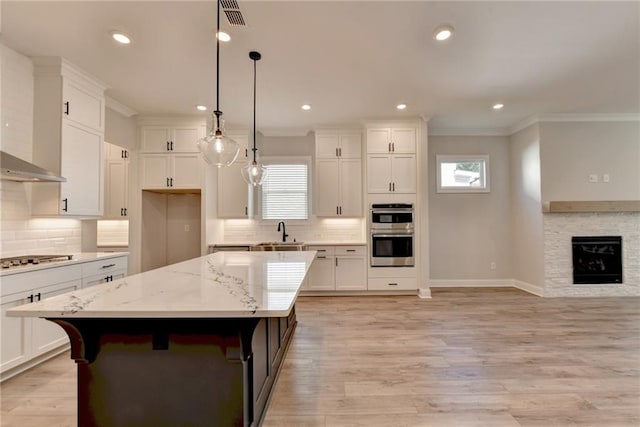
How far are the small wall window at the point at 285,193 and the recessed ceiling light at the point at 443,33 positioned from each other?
120 inches

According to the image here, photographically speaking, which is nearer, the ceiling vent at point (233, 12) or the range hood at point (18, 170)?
the ceiling vent at point (233, 12)

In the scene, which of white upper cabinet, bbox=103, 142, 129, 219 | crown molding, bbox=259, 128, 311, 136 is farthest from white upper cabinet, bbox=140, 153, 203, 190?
crown molding, bbox=259, 128, 311, 136

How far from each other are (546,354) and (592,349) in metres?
0.51

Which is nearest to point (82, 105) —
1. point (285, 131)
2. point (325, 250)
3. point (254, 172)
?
point (254, 172)

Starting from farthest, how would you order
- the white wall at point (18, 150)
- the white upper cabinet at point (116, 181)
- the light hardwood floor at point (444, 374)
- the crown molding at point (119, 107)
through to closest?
the white upper cabinet at point (116, 181), the crown molding at point (119, 107), the white wall at point (18, 150), the light hardwood floor at point (444, 374)

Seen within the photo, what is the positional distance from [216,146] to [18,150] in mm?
2191

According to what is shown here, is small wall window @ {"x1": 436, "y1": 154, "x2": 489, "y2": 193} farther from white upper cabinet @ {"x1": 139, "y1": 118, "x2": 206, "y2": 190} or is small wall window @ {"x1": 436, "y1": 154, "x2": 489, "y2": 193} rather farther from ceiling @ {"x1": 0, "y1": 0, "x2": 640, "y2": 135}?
white upper cabinet @ {"x1": 139, "y1": 118, "x2": 206, "y2": 190}

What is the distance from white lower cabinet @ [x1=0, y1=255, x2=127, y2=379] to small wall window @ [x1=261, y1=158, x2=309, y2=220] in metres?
2.81

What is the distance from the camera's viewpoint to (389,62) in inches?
116

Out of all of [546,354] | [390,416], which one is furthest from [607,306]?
[390,416]

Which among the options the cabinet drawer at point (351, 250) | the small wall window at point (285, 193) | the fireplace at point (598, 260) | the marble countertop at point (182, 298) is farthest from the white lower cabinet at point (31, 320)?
the fireplace at point (598, 260)

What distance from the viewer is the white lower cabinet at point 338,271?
469cm

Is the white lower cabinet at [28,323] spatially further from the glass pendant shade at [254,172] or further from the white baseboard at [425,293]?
the white baseboard at [425,293]

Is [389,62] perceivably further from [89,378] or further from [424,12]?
[89,378]
